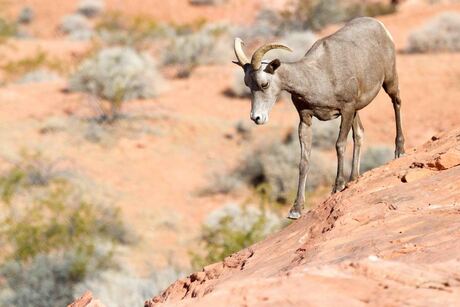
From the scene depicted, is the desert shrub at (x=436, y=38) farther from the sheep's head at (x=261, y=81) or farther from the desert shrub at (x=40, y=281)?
the sheep's head at (x=261, y=81)

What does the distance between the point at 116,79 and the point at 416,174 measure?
1587 centimetres

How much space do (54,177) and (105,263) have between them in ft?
14.0

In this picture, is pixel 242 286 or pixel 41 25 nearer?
pixel 242 286

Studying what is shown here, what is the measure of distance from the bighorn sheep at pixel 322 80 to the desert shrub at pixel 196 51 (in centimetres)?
1839

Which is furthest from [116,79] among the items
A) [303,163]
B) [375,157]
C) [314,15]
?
[303,163]

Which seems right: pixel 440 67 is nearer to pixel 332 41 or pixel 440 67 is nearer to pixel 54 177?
pixel 54 177

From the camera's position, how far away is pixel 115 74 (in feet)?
68.6

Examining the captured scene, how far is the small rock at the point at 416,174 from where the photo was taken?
556 cm

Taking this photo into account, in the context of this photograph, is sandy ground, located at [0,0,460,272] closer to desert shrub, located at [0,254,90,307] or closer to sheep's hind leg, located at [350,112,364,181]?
desert shrub, located at [0,254,90,307]

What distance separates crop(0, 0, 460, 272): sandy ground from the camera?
15.0 m

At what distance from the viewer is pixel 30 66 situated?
86.9 feet

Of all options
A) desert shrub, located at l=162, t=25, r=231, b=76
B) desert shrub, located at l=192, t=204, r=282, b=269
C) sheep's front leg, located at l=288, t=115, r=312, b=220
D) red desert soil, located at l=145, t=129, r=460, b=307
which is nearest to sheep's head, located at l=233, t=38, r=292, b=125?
sheep's front leg, located at l=288, t=115, r=312, b=220

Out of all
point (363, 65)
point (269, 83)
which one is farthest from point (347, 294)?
point (363, 65)

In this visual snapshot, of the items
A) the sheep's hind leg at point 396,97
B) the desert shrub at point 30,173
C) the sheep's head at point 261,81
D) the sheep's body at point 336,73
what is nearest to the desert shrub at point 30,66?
the desert shrub at point 30,173
